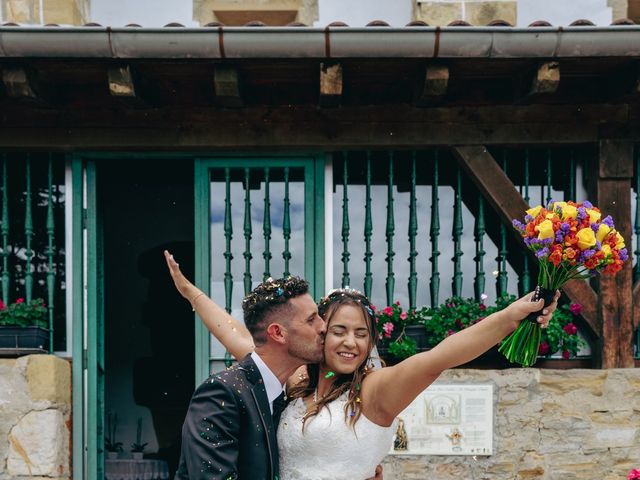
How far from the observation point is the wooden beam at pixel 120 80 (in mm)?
4746

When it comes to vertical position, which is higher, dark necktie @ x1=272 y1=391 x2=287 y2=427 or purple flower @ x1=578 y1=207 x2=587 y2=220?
purple flower @ x1=578 y1=207 x2=587 y2=220

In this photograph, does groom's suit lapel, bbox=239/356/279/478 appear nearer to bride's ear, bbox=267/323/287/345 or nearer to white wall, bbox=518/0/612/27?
bride's ear, bbox=267/323/287/345

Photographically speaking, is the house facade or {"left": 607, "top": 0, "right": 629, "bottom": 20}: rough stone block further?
{"left": 607, "top": 0, "right": 629, "bottom": 20}: rough stone block

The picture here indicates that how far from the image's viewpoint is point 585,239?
252cm

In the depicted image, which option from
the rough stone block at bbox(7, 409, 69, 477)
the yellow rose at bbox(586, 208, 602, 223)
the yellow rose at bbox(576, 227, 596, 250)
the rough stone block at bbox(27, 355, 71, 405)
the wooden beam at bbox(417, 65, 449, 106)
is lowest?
the rough stone block at bbox(7, 409, 69, 477)

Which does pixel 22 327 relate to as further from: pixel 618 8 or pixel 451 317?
pixel 618 8

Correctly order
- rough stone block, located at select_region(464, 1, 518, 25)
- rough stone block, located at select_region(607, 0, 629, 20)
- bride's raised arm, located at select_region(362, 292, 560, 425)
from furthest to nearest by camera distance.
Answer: rough stone block, located at select_region(607, 0, 629, 20), rough stone block, located at select_region(464, 1, 518, 25), bride's raised arm, located at select_region(362, 292, 560, 425)

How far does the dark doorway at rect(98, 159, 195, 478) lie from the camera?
27.5 ft

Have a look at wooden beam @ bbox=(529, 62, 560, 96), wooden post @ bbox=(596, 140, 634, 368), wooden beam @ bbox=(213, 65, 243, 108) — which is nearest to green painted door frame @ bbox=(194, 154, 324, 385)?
wooden beam @ bbox=(213, 65, 243, 108)

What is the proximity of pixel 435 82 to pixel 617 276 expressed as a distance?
173 cm

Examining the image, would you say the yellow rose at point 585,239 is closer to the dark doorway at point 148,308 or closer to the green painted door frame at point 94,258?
the green painted door frame at point 94,258

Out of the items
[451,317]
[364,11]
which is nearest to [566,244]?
[451,317]

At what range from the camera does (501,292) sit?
5.55m

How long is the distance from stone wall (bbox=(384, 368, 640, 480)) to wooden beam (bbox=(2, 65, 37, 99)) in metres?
3.00
